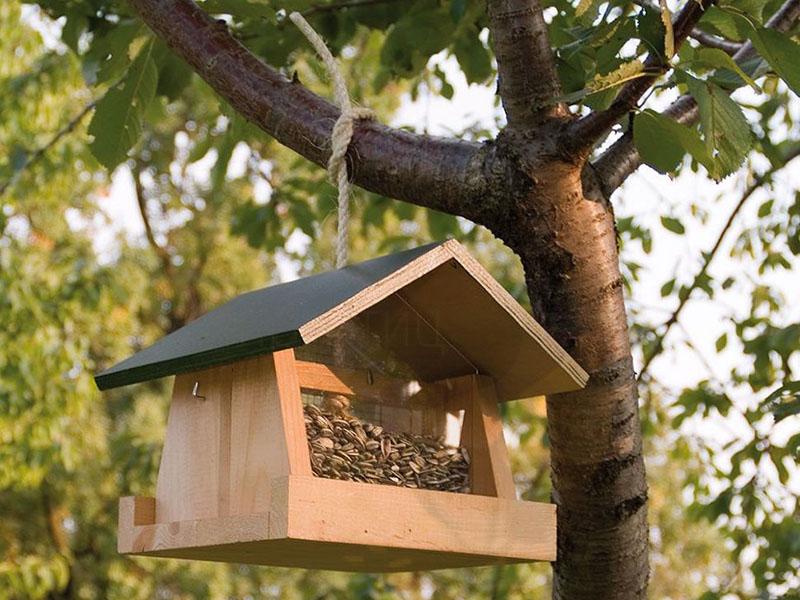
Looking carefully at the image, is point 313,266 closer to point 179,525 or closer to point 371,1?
point 371,1

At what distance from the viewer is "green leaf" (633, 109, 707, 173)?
50.5 inches

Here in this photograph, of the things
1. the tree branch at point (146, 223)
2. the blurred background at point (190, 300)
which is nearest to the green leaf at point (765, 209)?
the blurred background at point (190, 300)

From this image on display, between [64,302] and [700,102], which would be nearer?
[700,102]

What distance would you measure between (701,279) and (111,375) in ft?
7.16

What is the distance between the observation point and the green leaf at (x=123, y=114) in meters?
1.91

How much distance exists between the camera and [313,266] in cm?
1048

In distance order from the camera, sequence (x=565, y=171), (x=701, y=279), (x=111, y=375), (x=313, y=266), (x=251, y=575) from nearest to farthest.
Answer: (x=565, y=171)
(x=111, y=375)
(x=701, y=279)
(x=251, y=575)
(x=313, y=266)

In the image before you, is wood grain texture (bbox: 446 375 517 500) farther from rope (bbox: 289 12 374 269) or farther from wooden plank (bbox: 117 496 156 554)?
wooden plank (bbox: 117 496 156 554)

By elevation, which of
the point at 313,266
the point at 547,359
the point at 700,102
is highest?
the point at 313,266

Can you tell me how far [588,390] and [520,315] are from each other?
13 centimetres

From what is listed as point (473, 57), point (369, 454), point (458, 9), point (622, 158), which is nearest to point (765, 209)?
point (473, 57)

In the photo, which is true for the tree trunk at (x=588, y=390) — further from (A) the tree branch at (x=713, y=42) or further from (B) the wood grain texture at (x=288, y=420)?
(A) the tree branch at (x=713, y=42)

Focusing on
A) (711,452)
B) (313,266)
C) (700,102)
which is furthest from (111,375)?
(313,266)

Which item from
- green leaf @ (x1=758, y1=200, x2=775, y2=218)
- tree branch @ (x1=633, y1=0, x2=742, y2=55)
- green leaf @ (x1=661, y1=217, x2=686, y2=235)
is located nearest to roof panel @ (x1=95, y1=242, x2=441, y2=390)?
tree branch @ (x1=633, y1=0, x2=742, y2=55)
